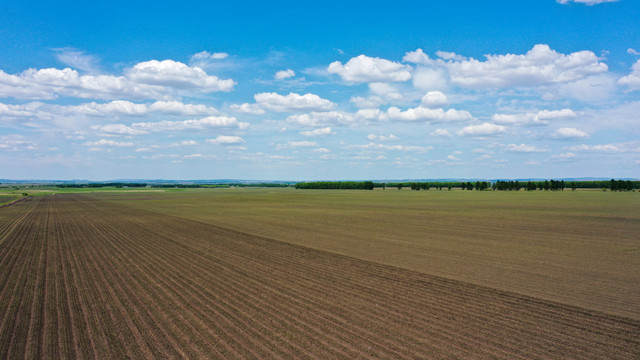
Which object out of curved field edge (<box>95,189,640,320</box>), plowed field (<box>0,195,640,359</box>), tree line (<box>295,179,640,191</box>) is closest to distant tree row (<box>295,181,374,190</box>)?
tree line (<box>295,179,640,191</box>)

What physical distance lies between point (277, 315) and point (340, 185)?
156048 millimetres

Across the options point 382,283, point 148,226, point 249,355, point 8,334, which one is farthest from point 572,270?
point 148,226

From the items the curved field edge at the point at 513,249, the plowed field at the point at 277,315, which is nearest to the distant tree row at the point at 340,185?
the curved field edge at the point at 513,249

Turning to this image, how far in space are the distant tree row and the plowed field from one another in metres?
142

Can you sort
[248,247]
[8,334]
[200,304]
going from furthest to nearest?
[248,247], [200,304], [8,334]

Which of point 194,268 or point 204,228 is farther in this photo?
point 204,228

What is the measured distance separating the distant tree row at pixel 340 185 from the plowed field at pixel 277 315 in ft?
467

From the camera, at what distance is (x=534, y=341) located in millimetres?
8117

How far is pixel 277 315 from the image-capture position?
985cm

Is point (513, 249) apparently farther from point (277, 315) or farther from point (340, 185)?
point (340, 185)

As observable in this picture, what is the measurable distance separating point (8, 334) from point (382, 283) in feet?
31.3

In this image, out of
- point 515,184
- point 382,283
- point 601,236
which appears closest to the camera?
point 382,283

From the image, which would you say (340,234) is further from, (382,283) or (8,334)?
(8,334)

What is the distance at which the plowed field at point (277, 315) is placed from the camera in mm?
7871
